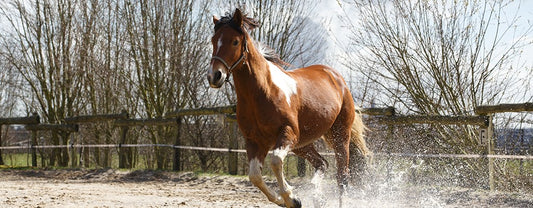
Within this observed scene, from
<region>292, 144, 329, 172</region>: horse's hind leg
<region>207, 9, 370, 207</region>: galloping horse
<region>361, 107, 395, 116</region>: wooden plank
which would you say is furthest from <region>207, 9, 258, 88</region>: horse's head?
<region>361, 107, 395, 116</region>: wooden plank

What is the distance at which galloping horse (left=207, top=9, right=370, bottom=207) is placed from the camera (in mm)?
Result: 3570

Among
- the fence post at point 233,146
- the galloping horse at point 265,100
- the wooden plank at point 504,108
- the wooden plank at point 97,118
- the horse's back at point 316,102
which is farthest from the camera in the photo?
the wooden plank at point 97,118

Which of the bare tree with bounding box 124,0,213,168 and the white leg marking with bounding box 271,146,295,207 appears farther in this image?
the bare tree with bounding box 124,0,213,168

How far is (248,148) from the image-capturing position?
380 cm

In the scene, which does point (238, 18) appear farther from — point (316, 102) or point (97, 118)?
point (97, 118)

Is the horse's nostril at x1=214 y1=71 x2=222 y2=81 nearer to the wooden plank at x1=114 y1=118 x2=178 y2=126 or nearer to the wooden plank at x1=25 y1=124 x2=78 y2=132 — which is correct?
the wooden plank at x1=114 y1=118 x2=178 y2=126

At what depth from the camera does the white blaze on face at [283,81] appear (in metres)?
3.90

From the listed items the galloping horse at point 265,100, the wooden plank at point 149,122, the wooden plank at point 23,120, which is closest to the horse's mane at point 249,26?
the galloping horse at point 265,100

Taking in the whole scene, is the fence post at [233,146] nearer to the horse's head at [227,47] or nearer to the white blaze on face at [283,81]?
the white blaze on face at [283,81]

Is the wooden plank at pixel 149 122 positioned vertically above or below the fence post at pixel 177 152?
above

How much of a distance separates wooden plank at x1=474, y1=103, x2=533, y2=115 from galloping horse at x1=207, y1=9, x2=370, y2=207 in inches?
124

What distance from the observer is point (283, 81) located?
4.00m

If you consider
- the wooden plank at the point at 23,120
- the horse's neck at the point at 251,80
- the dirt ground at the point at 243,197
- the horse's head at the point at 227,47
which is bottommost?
the dirt ground at the point at 243,197

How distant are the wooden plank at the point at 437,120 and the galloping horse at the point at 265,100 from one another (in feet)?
10.4
